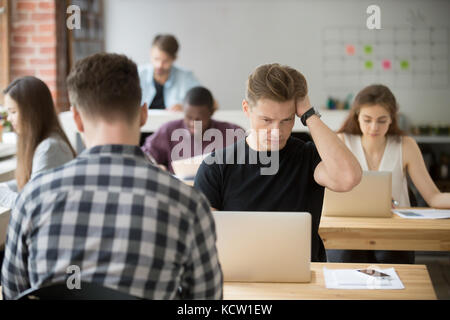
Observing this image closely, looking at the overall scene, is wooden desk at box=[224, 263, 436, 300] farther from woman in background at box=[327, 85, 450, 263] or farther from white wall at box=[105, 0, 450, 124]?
white wall at box=[105, 0, 450, 124]

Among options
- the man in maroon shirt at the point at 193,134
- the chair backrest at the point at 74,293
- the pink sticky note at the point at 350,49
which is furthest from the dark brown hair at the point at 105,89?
the pink sticky note at the point at 350,49

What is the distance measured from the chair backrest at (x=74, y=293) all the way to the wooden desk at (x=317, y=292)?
0.54 metres

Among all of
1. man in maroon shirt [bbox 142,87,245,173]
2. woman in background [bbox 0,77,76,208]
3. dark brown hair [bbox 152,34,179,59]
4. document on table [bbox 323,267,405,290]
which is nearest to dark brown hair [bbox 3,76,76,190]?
woman in background [bbox 0,77,76,208]

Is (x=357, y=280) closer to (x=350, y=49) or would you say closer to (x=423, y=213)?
(x=423, y=213)

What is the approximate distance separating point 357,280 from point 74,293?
860 mm

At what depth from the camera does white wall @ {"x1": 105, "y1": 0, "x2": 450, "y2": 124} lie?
6012 mm

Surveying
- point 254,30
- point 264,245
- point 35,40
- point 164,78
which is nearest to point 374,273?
point 264,245

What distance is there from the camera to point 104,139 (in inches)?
41.7

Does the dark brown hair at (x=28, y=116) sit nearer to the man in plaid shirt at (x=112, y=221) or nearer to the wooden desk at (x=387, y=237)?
the wooden desk at (x=387, y=237)

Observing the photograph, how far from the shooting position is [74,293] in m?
0.98

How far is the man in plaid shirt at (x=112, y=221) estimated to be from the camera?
0.99 m
